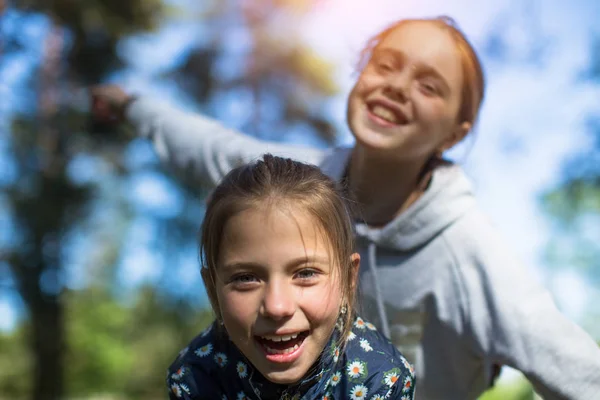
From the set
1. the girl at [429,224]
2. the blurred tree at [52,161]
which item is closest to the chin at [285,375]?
the girl at [429,224]

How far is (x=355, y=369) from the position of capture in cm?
124

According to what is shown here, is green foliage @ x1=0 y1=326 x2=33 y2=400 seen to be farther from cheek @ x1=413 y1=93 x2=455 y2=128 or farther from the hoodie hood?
cheek @ x1=413 y1=93 x2=455 y2=128

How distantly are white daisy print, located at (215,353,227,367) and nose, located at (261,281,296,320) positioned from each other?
23 cm

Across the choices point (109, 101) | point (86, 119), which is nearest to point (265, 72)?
point (86, 119)

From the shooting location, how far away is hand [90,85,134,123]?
2.25 metres

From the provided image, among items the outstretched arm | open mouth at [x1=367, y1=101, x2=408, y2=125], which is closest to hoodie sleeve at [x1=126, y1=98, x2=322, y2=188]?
the outstretched arm

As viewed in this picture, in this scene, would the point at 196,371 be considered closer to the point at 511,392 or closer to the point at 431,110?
the point at 431,110

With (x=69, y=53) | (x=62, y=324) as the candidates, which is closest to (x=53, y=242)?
(x=62, y=324)

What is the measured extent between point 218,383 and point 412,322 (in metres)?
0.61

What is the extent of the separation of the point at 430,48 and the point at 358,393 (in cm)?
85

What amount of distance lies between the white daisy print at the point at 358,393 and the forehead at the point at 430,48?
80 centimetres

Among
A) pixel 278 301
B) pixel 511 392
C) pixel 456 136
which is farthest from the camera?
pixel 511 392

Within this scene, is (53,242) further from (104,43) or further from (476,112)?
(476,112)

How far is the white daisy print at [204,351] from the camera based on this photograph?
1307mm
